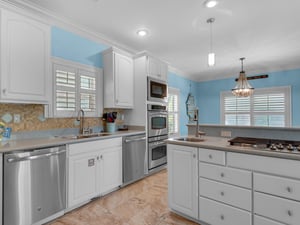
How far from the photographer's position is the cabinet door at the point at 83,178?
219 cm

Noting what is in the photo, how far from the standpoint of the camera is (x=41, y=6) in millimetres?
2361

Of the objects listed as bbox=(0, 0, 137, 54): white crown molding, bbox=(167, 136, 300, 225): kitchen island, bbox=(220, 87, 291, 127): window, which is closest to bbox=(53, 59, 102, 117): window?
bbox=(0, 0, 137, 54): white crown molding

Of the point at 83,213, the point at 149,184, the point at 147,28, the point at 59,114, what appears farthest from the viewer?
the point at 149,184

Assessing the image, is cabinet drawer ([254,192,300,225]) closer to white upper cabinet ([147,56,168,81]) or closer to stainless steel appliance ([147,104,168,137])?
stainless steel appliance ([147,104,168,137])

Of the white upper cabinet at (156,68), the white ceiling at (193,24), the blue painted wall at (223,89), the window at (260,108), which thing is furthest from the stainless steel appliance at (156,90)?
the window at (260,108)

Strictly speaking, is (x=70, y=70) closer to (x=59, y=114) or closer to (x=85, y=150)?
(x=59, y=114)

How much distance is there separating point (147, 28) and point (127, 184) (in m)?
2.79

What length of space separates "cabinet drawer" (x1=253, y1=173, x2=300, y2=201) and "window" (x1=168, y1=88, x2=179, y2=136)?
359 cm

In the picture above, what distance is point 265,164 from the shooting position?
148 cm

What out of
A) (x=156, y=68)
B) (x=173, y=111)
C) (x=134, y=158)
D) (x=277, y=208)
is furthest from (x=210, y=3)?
(x=173, y=111)

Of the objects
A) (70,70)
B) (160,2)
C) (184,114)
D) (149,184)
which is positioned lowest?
(149,184)

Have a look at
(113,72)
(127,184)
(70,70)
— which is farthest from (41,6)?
(127,184)

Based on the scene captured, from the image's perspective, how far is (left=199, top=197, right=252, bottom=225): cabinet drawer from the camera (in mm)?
1602

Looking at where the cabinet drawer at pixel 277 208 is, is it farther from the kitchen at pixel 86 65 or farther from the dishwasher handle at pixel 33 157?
the dishwasher handle at pixel 33 157
